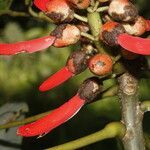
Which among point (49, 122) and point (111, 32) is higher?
point (111, 32)

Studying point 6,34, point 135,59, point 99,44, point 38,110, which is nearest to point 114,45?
point 99,44

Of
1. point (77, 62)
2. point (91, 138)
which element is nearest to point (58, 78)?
point (77, 62)

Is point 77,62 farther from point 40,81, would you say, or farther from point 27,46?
point 40,81

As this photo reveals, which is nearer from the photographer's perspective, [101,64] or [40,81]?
[101,64]

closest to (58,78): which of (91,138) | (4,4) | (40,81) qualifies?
(91,138)

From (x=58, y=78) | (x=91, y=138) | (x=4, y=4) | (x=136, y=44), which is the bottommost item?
(x=4, y=4)

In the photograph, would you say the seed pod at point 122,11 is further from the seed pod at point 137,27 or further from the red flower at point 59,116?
the red flower at point 59,116

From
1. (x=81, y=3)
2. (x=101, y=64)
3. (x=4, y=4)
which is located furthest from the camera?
(x=4, y=4)

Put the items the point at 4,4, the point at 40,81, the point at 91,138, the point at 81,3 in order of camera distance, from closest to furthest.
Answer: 1. the point at 81,3
2. the point at 91,138
3. the point at 4,4
4. the point at 40,81
